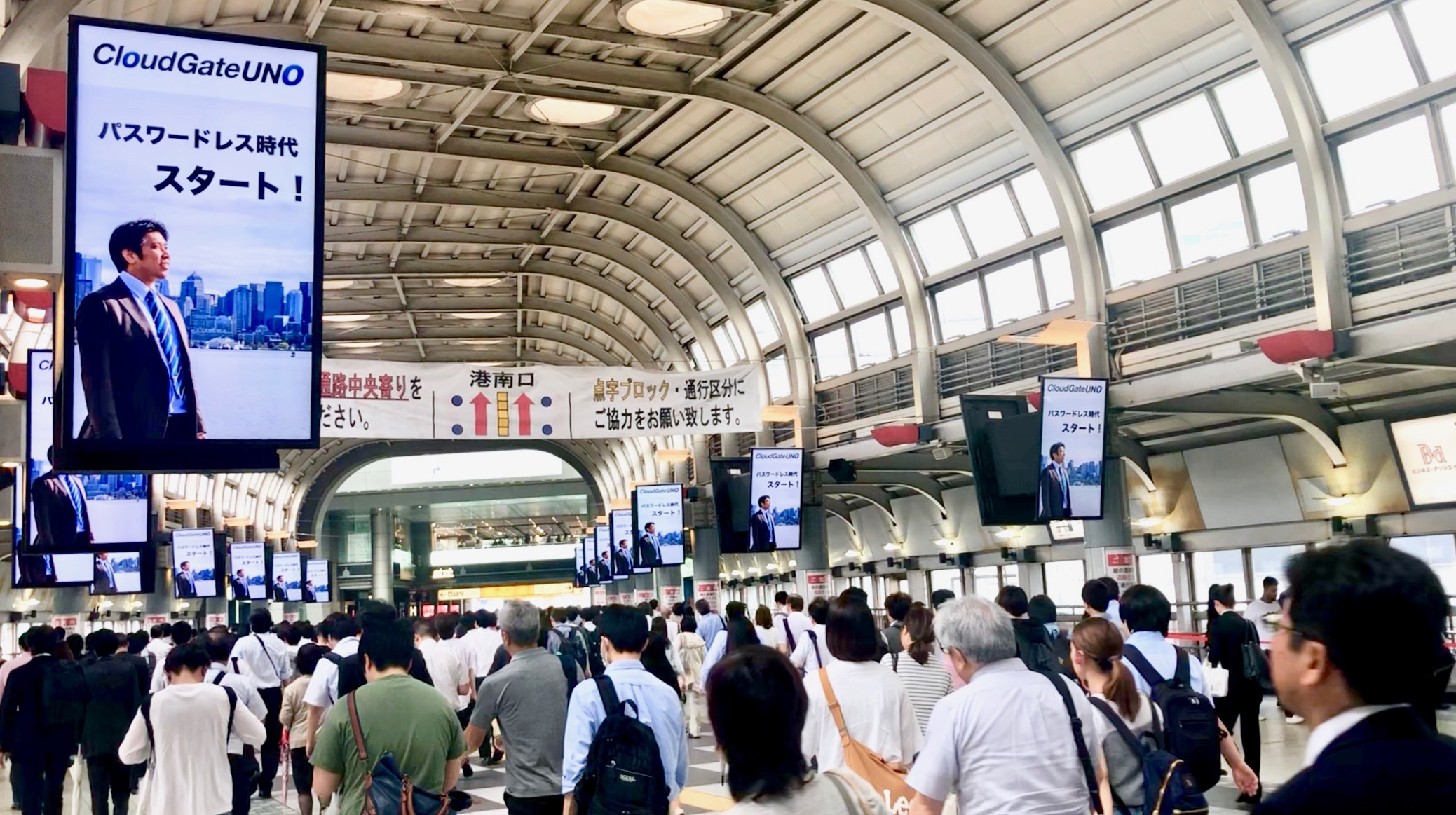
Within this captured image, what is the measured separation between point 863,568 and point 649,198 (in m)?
11.4

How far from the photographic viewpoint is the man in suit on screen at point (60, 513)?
10.8m

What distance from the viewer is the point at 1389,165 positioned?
16000 millimetres

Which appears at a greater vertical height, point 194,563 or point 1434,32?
point 1434,32

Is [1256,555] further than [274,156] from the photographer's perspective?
Yes

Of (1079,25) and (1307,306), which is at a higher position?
(1079,25)

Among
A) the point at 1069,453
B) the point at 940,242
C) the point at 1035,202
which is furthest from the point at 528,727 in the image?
the point at 940,242

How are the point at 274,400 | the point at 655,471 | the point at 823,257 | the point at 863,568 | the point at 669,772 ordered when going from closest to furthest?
the point at 669,772, the point at 274,400, the point at 823,257, the point at 863,568, the point at 655,471

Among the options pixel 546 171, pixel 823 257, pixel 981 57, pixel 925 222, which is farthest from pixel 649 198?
pixel 981 57

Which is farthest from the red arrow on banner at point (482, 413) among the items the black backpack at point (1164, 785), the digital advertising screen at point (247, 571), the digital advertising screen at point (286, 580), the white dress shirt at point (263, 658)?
the digital advertising screen at point (286, 580)

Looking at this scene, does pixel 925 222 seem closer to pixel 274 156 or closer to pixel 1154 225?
pixel 1154 225

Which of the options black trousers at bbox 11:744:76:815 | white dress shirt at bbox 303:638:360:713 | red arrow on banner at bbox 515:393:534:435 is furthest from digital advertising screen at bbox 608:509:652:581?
white dress shirt at bbox 303:638:360:713

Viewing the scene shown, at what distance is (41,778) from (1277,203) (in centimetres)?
1594

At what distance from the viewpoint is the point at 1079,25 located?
1883cm

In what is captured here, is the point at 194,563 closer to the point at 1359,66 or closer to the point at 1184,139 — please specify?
the point at 1184,139
